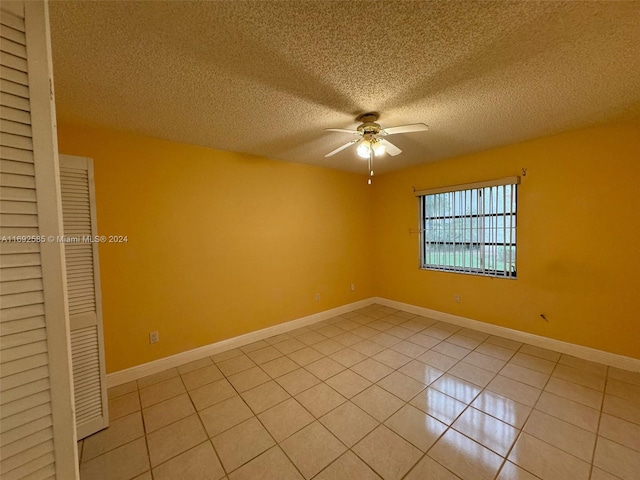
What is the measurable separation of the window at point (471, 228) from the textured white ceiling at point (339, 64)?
95 centimetres

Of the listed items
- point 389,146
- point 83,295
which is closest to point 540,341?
point 389,146

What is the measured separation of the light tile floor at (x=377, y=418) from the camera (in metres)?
1.46

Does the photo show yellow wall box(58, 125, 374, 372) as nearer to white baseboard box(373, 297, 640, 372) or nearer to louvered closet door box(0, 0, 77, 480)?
white baseboard box(373, 297, 640, 372)

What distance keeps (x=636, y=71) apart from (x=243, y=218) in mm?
3415

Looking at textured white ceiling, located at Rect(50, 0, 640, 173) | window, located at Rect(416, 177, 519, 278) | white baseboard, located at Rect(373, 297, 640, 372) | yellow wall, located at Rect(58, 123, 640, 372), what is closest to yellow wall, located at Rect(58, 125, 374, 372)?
yellow wall, located at Rect(58, 123, 640, 372)

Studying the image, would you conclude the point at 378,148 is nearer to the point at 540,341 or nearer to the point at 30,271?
the point at 30,271

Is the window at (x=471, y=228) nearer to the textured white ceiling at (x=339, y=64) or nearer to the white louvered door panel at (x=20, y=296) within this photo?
the textured white ceiling at (x=339, y=64)

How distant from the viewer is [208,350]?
2.81m

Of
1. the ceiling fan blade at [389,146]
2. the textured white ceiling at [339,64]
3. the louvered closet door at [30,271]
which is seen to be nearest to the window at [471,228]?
the textured white ceiling at [339,64]

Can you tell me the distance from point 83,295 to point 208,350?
1453 mm

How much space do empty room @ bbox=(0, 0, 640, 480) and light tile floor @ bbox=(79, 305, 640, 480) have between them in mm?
19

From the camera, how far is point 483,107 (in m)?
2.02

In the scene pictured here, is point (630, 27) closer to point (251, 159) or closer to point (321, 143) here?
point (321, 143)

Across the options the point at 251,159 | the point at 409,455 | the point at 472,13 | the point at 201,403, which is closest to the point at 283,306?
the point at 201,403
